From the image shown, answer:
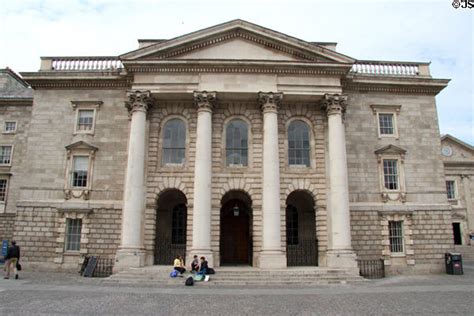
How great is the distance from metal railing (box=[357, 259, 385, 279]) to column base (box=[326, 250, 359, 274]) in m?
1.47

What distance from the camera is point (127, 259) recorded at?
64.9 feet

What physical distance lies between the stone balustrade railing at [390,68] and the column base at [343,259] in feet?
37.0

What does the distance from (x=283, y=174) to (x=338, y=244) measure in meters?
4.79

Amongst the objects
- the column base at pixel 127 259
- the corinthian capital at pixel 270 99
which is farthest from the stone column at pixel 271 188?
the column base at pixel 127 259

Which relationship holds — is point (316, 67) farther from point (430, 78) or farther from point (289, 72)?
point (430, 78)

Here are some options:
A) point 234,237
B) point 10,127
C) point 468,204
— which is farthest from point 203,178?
point 468,204

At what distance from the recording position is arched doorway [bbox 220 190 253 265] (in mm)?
23625

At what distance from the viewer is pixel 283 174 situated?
22391mm

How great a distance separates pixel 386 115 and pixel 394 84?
77.5 inches

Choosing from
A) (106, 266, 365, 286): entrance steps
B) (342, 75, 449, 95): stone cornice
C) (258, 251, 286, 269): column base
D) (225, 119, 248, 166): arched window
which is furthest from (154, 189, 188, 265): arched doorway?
(342, 75, 449, 95): stone cornice

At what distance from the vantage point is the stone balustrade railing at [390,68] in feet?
81.7

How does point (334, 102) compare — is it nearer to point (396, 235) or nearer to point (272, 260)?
point (396, 235)

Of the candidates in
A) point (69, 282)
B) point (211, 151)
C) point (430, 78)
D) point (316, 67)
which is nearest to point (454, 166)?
point (430, 78)

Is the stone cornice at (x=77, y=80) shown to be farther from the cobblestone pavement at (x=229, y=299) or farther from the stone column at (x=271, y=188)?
the cobblestone pavement at (x=229, y=299)
